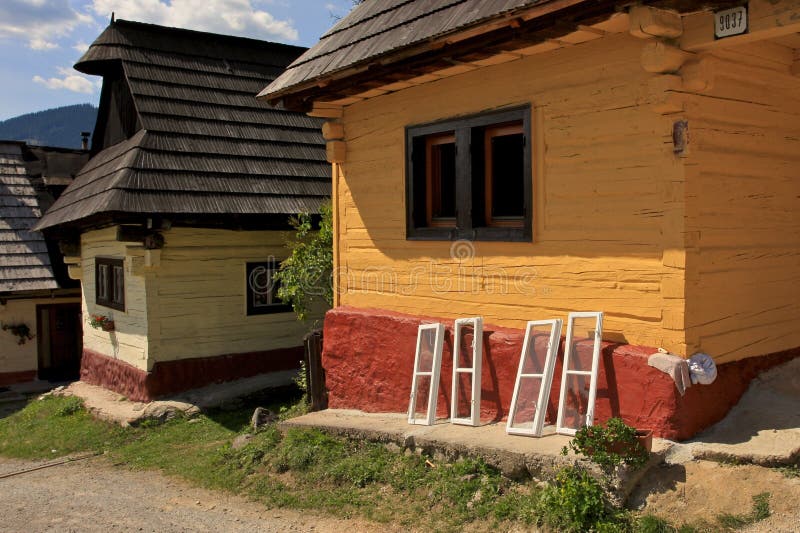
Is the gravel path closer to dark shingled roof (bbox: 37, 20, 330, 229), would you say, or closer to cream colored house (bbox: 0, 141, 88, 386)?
dark shingled roof (bbox: 37, 20, 330, 229)

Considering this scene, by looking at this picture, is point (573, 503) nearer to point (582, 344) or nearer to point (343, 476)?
point (582, 344)

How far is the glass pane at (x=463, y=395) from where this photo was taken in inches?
235

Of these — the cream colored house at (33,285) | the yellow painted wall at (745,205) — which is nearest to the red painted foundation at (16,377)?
the cream colored house at (33,285)

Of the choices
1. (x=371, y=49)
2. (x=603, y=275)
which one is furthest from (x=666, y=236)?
(x=371, y=49)

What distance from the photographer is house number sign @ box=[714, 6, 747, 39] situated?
4.16 m

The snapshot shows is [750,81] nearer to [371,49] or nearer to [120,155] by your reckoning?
[371,49]

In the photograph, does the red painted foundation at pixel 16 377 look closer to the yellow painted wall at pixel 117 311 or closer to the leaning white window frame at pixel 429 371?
the yellow painted wall at pixel 117 311

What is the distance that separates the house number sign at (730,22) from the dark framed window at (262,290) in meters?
7.61

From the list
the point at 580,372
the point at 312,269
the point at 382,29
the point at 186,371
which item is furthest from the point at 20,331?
the point at 580,372

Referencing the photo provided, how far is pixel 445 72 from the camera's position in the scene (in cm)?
602

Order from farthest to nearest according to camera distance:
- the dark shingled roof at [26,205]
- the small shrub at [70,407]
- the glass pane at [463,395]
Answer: the dark shingled roof at [26,205]
the small shrub at [70,407]
the glass pane at [463,395]

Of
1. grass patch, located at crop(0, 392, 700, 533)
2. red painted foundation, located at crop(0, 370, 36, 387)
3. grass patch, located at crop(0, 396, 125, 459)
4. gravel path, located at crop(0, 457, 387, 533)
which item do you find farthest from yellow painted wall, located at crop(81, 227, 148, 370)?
gravel path, located at crop(0, 457, 387, 533)

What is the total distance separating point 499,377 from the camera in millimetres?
5719

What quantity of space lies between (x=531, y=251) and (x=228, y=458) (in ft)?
12.1
